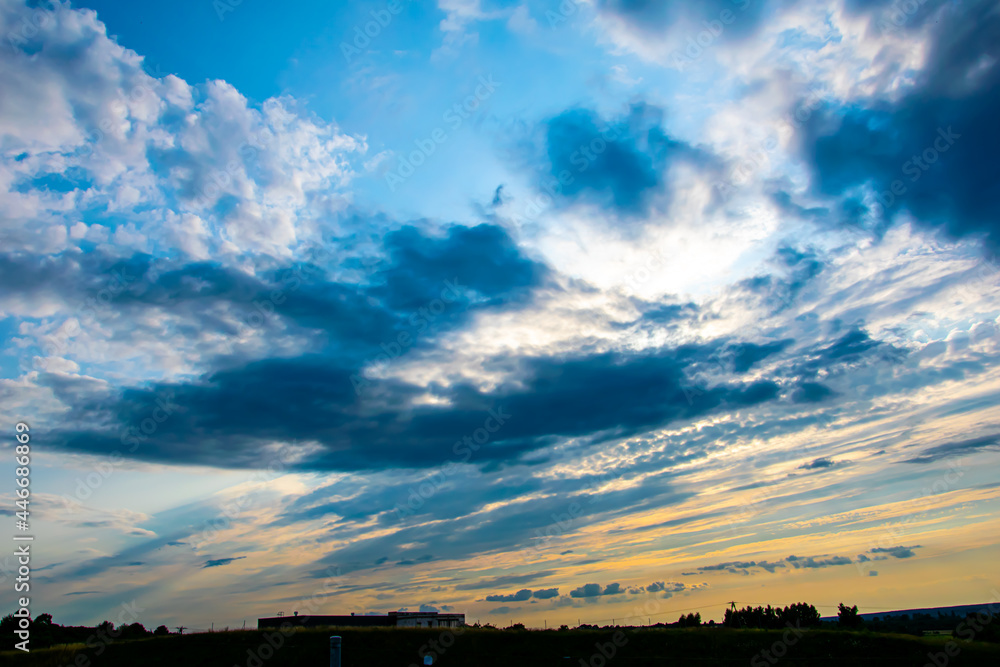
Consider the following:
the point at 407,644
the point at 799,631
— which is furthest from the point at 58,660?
the point at 799,631

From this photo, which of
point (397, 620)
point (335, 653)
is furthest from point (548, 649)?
point (397, 620)

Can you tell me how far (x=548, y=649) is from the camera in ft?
161

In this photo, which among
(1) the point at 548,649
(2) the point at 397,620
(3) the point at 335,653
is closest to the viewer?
(3) the point at 335,653

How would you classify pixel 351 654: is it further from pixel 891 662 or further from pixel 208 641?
pixel 891 662

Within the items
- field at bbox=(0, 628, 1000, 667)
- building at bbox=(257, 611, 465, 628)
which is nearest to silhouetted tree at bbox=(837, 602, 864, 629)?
field at bbox=(0, 628, 1000, 667)

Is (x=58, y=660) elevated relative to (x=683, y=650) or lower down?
elevated

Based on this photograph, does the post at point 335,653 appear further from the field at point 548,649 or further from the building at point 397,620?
the building at point 397,620

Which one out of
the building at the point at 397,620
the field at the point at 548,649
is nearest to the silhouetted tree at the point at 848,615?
the field at the point at 548,649

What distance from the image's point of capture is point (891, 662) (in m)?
44.7

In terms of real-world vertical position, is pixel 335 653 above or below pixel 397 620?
above

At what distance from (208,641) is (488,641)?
23.4 metres

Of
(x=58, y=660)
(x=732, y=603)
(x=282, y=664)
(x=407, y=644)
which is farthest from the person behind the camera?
(x=732, y=603)

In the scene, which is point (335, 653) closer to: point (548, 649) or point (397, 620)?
point (548, 649)

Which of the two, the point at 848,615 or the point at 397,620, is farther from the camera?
the point at 397,620
